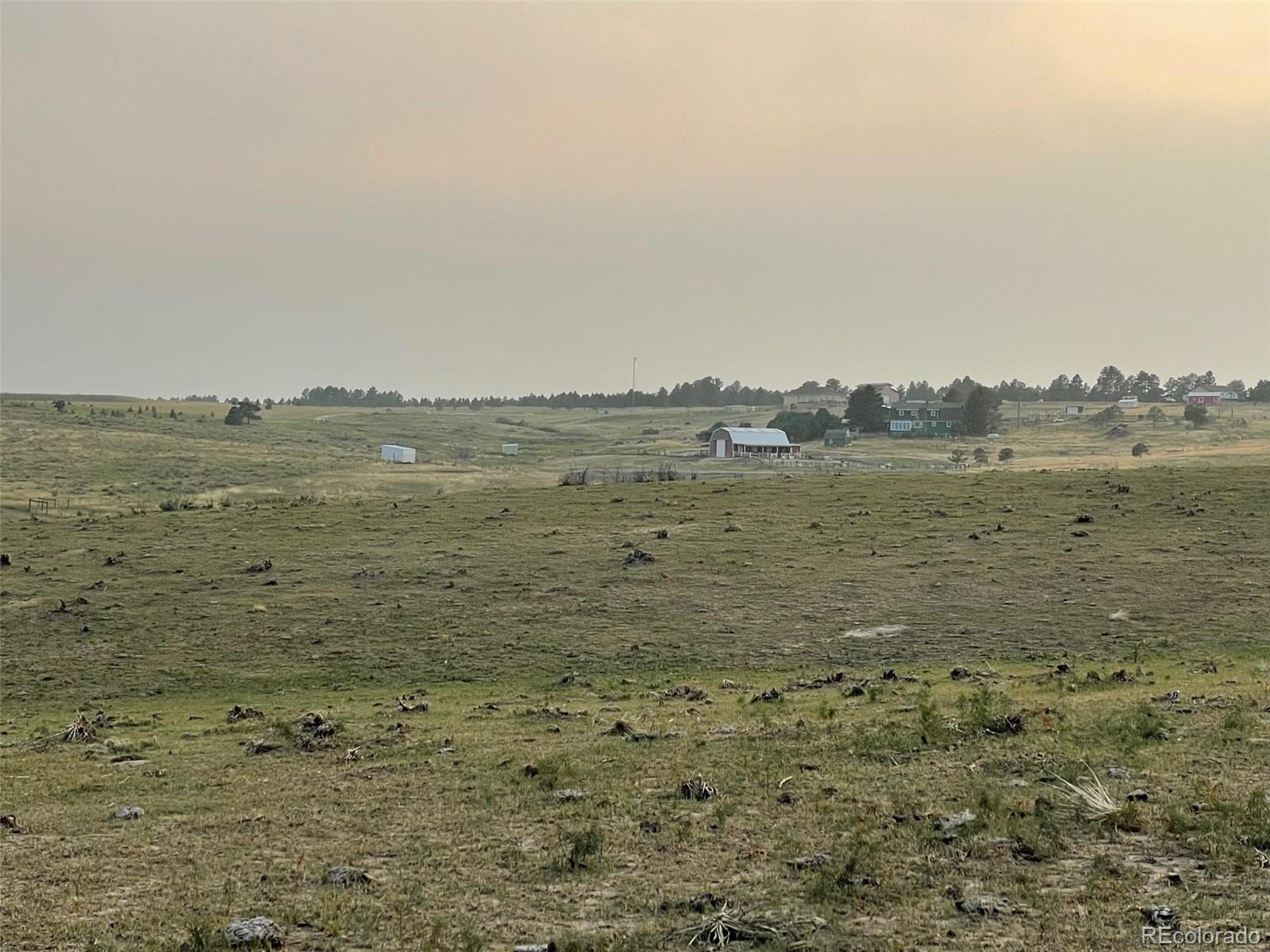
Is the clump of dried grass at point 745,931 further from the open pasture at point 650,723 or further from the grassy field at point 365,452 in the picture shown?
the grassy field at point 365,452

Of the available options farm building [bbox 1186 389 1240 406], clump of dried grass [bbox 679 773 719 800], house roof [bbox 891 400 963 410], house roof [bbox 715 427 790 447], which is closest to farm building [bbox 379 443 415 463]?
house roof [bbox 715 427 790 447]

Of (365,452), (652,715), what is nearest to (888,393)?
(365,452)

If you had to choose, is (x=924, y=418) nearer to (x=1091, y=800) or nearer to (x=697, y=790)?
(x=697, y=790)

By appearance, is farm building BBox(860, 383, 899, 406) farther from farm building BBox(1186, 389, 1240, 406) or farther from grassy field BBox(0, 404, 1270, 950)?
grassy field BBox(0, 404, 1270, 950)

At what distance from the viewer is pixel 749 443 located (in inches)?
4323

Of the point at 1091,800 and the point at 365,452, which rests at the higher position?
the point at 365,452

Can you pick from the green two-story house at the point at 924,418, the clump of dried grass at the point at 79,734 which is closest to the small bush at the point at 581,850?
the clump of dried grass at the point at 79,734

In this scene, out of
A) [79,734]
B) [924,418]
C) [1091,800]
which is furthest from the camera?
[924,418]

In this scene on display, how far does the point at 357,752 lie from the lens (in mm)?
15352

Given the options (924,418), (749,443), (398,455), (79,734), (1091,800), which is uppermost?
(924,418)

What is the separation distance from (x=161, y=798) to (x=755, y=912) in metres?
8.14

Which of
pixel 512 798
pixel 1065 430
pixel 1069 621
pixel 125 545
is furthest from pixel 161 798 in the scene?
pixel 1065 430

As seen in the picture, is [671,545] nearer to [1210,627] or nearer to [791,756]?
[1210,627]

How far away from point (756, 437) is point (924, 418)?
135 ft
